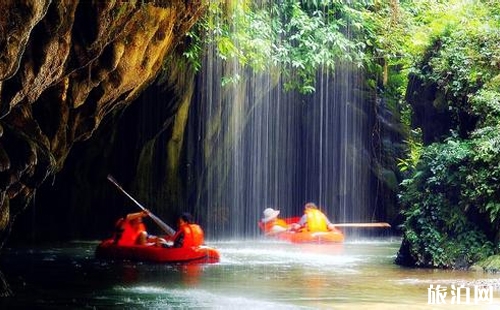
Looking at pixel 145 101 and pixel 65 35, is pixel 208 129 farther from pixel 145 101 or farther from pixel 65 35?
pixel 65 35

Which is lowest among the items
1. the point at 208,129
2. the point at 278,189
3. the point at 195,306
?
the point at 195,306

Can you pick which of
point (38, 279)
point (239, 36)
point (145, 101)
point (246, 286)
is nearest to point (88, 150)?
point (145, 101)

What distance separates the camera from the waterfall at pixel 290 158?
23078 millimetres

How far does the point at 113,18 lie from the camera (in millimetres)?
9117

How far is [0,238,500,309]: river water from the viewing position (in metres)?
8.94

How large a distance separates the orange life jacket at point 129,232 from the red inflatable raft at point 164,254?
283 millimetres

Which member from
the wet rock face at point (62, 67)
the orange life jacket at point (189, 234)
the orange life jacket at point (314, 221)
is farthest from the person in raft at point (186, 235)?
the orange life jacket at point (314, 221)

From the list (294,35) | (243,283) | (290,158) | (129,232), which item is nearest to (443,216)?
(243,283)

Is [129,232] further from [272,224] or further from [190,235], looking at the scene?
[272,224]

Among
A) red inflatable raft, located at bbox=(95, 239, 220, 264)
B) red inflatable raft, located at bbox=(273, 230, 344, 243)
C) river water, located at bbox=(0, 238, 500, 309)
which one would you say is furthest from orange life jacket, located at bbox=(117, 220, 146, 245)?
red inflatable raft, located at bbox=(273, 230, 344, 243)

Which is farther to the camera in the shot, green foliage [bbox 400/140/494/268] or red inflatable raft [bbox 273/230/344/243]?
red inflatable raft [bbox 273/230/344/243]

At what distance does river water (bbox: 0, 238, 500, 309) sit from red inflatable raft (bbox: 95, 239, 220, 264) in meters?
0.27

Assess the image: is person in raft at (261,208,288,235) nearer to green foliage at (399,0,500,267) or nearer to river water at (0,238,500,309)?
river water at (0,238,500,309)

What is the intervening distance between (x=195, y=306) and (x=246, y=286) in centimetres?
206
